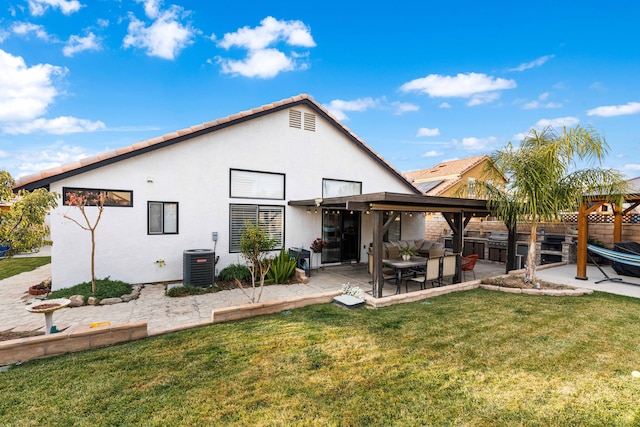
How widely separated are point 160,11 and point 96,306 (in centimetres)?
991

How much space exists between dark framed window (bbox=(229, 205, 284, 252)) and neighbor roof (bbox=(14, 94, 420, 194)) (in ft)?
8.10

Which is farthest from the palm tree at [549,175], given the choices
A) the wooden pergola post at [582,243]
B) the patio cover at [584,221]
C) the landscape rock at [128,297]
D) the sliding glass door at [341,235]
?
the landscape rock at [128,297]

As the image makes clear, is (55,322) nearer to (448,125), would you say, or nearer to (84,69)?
(84,69)

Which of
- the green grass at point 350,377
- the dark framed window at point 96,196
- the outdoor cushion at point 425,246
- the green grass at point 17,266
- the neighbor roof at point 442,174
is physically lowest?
the green grass at point 17,266

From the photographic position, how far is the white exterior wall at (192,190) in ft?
24.3

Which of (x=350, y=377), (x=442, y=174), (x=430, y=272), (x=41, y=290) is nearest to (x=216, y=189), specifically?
(x=41, y=290)

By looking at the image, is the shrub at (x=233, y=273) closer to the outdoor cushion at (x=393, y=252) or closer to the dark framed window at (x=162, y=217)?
the dark framed window at (x=162, y=217)

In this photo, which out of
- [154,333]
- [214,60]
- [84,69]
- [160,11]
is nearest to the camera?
[154,333]

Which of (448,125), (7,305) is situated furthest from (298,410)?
(448,125)

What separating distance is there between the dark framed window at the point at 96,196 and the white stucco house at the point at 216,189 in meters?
0.03

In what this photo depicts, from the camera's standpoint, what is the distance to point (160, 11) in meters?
10.3

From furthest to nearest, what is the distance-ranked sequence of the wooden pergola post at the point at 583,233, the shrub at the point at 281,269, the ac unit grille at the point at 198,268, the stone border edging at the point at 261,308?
the wooden pergola post at the point at 583,233 → the shrub at the point at 281,269 → the ac unit grille at the point at 198,268 → the stone border edging at the point at 261,308

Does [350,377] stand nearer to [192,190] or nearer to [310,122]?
[192,190]

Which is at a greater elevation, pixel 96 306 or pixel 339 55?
pixel 339 55
